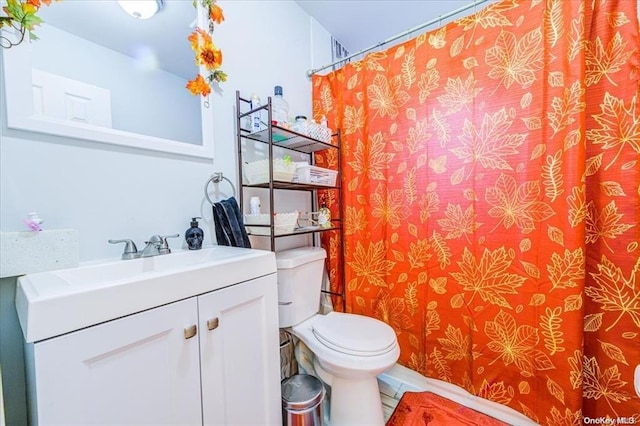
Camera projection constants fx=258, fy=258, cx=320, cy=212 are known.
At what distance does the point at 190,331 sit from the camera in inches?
26.7

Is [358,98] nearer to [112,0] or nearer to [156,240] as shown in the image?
[112,0]

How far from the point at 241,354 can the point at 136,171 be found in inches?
28.8

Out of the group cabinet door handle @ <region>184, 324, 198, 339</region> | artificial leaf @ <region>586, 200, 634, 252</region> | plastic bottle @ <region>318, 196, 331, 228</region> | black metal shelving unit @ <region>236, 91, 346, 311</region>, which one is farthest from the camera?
plastic bottle @ <region>318, 196, 331, 228</region>

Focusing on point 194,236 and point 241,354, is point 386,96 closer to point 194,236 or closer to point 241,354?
point 194,236

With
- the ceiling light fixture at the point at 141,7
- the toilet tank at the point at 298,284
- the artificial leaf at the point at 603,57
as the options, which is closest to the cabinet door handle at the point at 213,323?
the toilet tank at the point at 298,284

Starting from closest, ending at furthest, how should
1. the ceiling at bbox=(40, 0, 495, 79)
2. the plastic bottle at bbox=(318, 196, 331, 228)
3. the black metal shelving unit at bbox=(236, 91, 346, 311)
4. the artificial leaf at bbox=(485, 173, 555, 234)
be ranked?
the ceiling at bbox=(40, 0, 495, 79)
the artificial leaf at bbox=(485, 173, 555, 234)
the black metal shelving unit at bbox=(236, 91, 346, 311)
the plastic bottle at bbox=(318, 196, 331, 228)

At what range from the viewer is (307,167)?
133cm

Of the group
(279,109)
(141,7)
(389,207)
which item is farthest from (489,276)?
(141,7)

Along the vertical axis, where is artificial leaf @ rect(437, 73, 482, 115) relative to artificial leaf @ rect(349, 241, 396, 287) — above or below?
above

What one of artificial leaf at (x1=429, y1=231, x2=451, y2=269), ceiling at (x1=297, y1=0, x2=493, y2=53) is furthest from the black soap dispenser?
ceiling at (x1=297, y1=0, x2=493, y2=53)

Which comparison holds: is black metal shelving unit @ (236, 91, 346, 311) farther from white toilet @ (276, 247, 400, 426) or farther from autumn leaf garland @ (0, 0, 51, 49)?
autumn leaf garland @ (0, 0, 51, 49)

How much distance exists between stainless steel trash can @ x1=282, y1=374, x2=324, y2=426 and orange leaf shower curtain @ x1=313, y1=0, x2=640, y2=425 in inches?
20.7

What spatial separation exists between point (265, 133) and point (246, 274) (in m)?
0.74

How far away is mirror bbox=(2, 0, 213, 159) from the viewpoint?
0.76 m
